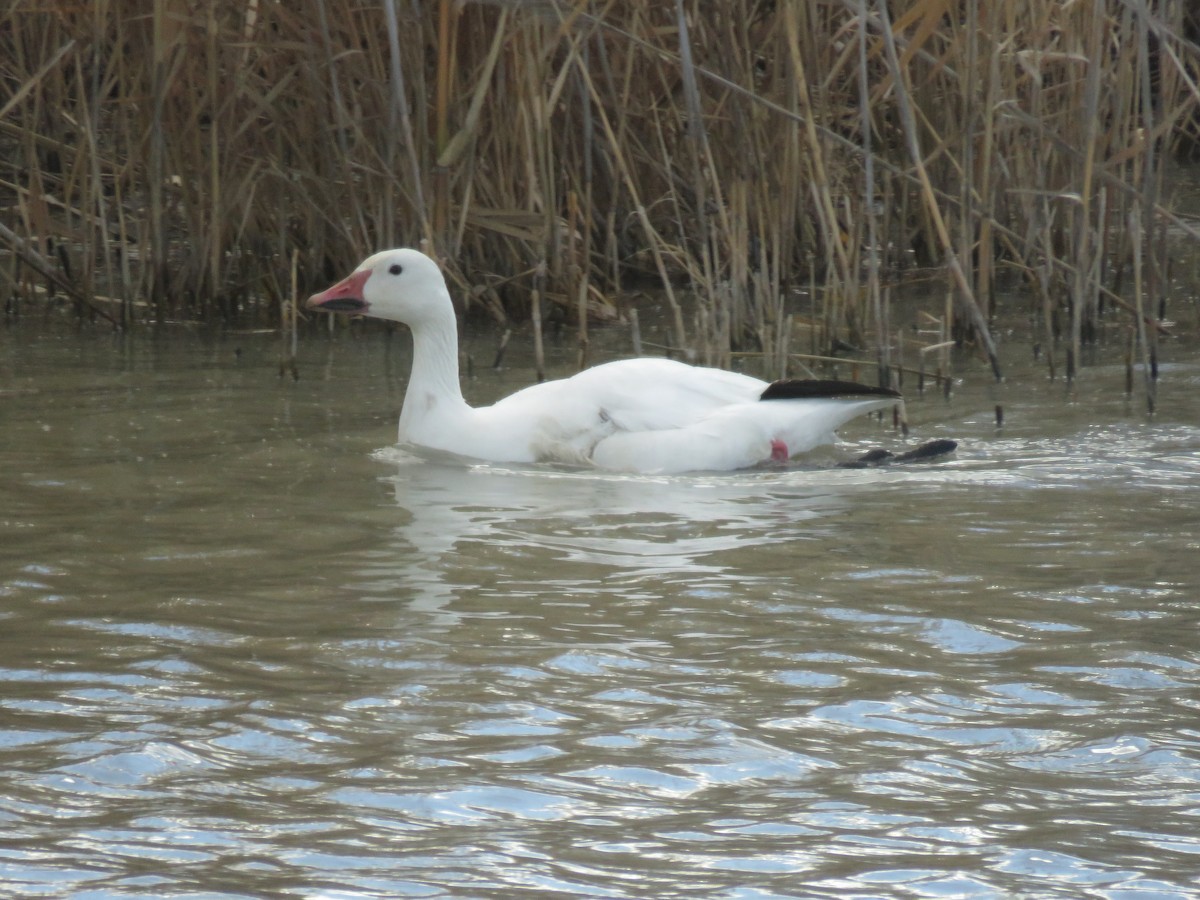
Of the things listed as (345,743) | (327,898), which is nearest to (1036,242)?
(345,743)

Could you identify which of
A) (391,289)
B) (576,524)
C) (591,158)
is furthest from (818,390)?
(591,158)

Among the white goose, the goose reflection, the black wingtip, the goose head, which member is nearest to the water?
the goose reflection

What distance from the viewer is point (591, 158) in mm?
8984

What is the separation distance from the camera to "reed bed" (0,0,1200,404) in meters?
7.85

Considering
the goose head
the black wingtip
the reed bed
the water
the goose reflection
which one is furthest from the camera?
the reed bed

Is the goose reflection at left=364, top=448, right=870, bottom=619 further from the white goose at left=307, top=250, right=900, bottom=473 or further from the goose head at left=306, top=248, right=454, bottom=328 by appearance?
the goose head at left=306, top=248, right=454, bottom=328

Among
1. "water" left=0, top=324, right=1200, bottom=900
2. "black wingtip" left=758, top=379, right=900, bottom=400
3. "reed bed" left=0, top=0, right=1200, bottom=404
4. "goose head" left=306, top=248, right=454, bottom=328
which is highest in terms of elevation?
"reed bed" left=0, top=0, right=1200, bottom=404

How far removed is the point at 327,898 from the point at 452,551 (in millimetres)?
2463

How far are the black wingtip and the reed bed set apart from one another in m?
0.95

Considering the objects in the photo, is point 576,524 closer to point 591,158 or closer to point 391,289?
point 391,289

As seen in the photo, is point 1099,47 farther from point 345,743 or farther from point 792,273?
point 345,743

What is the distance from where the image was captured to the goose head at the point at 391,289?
7.22m

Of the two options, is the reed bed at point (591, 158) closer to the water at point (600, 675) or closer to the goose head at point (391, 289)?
the goose head at point (391, 289)

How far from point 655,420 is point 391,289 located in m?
1.46
